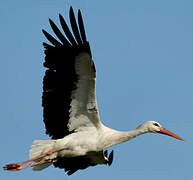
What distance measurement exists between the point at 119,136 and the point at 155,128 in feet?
3.57

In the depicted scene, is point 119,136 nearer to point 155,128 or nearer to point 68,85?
point 155,128

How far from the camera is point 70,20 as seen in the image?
469 inches

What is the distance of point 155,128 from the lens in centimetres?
1323

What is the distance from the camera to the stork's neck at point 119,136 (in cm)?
1253

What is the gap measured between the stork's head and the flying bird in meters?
0.16

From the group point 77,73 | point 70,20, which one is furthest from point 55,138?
point 70,20

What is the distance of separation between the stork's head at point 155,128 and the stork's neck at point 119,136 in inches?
9.3

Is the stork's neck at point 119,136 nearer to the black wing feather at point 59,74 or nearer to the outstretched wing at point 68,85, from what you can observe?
the outstretched wing at point 68,85

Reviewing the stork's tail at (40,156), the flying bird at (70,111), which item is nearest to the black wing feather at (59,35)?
the flying bird at (70,111)

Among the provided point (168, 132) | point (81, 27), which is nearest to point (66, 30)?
point (81, 27)

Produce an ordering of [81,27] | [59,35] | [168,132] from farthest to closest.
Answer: [168,132], [59,35], [81,27]

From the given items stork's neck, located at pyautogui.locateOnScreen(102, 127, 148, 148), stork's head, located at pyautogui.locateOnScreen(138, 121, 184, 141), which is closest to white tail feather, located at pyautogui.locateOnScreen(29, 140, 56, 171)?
stork's neck, located at pyautogui.locateOnScreen(102, 127, 148, 148)

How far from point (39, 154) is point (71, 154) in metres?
0.80

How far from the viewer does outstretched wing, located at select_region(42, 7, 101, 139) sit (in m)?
12.2
